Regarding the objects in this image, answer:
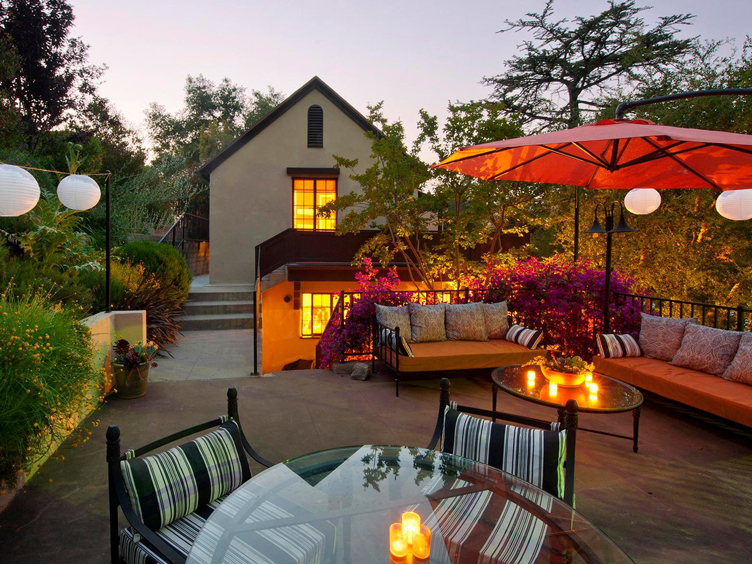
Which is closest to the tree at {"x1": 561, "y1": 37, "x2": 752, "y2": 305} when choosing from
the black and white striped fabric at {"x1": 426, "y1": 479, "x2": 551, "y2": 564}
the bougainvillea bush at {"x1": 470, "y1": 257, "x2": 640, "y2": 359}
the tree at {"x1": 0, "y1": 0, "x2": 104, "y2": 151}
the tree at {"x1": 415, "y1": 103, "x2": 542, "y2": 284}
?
the tree at {"x1": 415, "y1": 103, "x2": 542, "y2": 284}

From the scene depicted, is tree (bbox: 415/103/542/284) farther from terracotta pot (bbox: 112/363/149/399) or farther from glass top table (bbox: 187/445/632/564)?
glass top table (bbox: 187/445/632/564)

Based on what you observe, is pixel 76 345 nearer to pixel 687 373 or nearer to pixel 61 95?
pixel 687 373

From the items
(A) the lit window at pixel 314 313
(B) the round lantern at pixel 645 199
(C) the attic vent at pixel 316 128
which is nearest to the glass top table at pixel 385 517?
(B) the round lantern at pixel 645 199

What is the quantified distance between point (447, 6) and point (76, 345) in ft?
37.5

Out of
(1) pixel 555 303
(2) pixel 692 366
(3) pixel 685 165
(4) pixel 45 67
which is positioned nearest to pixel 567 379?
(2) pixel 692 366

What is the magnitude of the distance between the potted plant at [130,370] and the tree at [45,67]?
1039 centimetres

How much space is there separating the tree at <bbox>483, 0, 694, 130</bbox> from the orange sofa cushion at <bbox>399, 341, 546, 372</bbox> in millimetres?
12090

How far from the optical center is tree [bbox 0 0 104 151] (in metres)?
12.4

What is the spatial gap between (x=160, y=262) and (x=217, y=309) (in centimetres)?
161

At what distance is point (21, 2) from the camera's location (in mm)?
12344

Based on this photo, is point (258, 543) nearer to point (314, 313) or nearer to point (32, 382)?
point (32, 382)

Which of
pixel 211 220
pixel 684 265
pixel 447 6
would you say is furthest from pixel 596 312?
pixel 211 220

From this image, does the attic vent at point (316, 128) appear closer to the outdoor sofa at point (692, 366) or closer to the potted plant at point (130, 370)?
the potted plant at point (130, 370)

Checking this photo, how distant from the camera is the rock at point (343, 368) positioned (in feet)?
19.6
